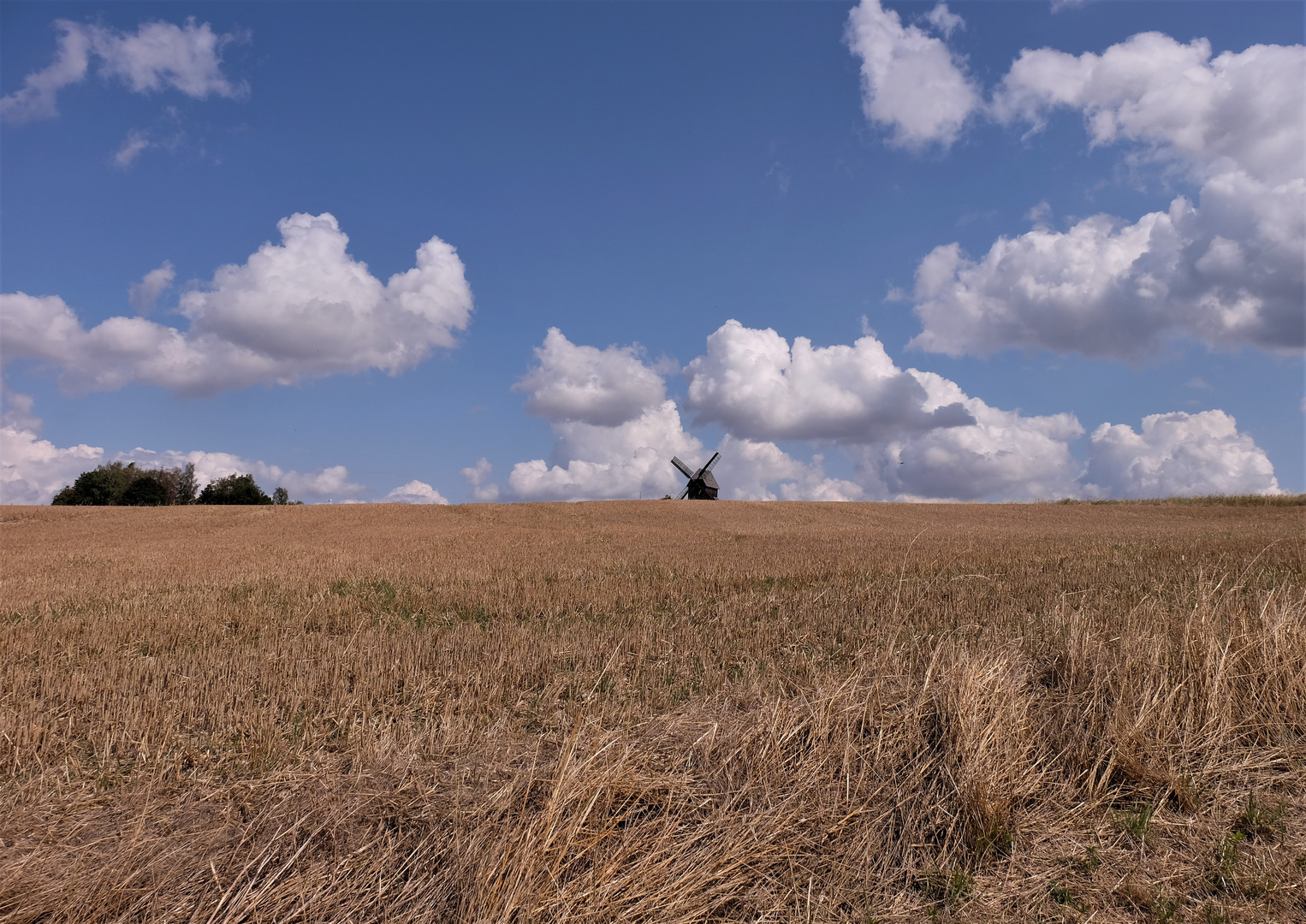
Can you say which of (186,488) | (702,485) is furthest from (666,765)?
(186,488)

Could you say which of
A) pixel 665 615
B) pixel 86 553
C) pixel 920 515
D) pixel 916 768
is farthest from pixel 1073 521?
pixel 86 553

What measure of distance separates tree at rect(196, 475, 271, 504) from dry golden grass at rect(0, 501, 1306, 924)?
70.4 m

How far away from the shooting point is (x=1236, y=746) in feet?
18.3

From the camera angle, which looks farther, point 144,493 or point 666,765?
point 144,493

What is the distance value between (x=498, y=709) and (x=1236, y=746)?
6.08m

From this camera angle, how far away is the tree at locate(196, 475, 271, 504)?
74.2 meters

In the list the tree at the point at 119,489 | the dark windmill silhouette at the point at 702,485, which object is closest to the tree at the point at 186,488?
the tree at the point at 119,489

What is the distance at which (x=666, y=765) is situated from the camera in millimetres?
4809

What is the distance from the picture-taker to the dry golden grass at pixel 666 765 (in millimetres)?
3709

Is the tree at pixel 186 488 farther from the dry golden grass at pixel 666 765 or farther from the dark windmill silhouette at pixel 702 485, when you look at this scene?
the dry golden grass at pixel 666 765

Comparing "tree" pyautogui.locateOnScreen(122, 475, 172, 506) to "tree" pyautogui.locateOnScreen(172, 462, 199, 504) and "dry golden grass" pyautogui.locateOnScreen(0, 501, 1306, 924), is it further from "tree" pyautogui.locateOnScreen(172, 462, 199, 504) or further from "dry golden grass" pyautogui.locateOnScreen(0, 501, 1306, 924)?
"dry golden grass" pyautogui.locateOnScreen(0, 501, 1306, 924)

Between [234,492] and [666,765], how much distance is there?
268ft

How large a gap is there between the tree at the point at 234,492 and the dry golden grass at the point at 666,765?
231ft

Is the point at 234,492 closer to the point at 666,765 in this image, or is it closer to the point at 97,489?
the point at 97,489
